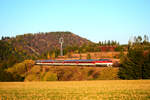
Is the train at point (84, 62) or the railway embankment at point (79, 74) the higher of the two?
the train at point (84, 62)

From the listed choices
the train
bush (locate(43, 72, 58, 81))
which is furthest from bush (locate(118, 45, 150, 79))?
bush (locate(43, 72, 58, 81))

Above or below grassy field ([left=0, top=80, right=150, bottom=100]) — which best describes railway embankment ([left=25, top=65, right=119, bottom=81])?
below

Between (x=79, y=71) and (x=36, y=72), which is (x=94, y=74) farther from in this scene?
(x=36, y=72)

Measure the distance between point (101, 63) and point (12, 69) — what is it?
36568 mm

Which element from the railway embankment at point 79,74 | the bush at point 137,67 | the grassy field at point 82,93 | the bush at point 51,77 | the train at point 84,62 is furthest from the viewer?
the train at point 84,62

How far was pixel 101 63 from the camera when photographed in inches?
2290

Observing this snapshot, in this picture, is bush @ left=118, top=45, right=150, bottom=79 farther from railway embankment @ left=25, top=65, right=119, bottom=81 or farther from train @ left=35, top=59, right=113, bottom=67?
train @ left=35, top=59, right=113, bottom=67

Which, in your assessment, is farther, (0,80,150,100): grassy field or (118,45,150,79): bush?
(118,45,150,79): bush

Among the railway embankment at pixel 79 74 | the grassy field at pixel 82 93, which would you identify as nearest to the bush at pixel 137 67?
the railway embankment at pixel 79 74

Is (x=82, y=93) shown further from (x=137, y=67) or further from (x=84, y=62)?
(x=84, y=62)

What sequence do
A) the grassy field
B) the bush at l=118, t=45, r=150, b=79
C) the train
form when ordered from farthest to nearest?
the train → the bush at l=118, t=45, r=150, b=79 → the grassy field

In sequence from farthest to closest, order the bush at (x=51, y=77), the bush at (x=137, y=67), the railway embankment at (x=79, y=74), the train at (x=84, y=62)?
the train at (x=84, y=62) < the bush at (x=51, y=77) < the railway embankment at (x=79, y=74) < the bush at (x=137, y=67)

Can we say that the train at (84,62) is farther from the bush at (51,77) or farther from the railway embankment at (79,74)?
the bush at (51,77)

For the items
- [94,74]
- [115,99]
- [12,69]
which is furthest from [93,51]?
[115,99]
